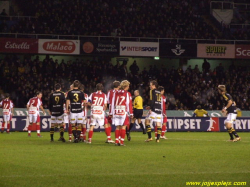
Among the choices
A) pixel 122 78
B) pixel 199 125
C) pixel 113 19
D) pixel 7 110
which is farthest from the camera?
pixel 113 19

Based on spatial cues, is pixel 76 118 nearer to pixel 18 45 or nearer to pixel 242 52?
pixel 18 45

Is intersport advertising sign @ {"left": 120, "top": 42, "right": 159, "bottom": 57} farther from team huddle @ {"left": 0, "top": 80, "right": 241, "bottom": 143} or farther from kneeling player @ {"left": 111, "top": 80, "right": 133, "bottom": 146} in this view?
kneeling player @ {"left": 111, "top": 80, "right": 133, "bottom": 146}

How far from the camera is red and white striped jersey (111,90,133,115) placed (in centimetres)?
1694

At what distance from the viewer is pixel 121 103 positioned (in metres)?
17.0

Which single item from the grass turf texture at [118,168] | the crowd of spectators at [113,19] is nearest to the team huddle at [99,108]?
the grass turf texture at [118,168]

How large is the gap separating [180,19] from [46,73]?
1382cm

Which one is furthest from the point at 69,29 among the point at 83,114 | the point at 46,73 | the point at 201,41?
the point at 83,114

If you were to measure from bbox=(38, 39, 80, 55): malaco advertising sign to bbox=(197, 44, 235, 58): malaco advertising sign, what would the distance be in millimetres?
10679

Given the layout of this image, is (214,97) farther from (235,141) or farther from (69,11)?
(235,141)

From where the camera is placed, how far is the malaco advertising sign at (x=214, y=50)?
42.2 meters

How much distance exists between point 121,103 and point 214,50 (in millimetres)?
26834

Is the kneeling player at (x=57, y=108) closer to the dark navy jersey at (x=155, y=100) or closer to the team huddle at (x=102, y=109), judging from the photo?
the team huddle at (x=102, y=109)

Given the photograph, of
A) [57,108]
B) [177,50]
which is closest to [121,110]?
[57,108]

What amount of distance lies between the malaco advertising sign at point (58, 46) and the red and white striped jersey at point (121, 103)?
22781 millimetres
